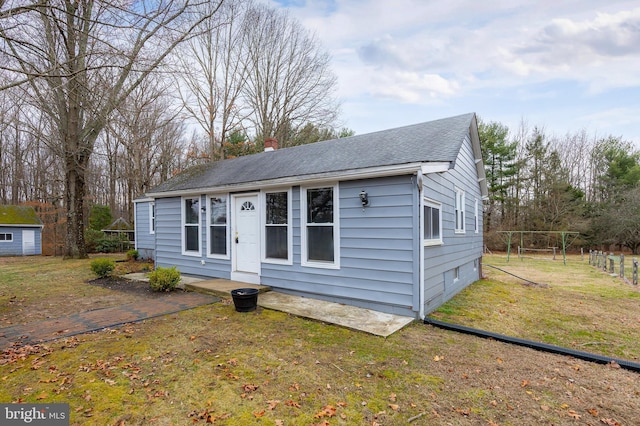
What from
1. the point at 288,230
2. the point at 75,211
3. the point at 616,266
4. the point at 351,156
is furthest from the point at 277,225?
the point at 616,266

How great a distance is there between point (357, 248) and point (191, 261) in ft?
16.8

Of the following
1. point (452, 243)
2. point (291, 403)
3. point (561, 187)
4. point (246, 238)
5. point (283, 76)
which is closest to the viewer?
point (291, 403)

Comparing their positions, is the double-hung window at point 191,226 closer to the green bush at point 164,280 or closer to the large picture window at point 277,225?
the green bush at point 164,280

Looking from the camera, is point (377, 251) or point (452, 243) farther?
point (452, 243)

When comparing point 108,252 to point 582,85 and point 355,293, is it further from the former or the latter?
point 582,85

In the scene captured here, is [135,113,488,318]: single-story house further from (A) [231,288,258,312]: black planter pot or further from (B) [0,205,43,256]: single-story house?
(B) [0,205,43,256]: single-story house

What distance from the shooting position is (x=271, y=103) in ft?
62.6

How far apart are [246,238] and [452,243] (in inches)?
187

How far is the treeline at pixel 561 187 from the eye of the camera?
20.5 meters

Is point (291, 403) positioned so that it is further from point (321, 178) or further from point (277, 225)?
point (277, 225)

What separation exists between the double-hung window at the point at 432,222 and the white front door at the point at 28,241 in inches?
897

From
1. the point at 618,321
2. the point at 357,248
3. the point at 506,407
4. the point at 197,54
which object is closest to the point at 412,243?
the point at 357,248

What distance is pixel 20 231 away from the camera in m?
17.9

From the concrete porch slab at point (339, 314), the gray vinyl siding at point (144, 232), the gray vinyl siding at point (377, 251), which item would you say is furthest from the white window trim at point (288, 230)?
the gray vinyl siding at point (144, 232)
